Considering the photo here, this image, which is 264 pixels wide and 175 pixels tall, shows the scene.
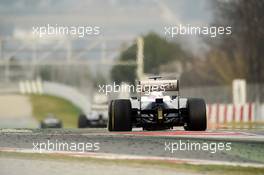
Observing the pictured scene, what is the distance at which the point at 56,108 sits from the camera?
9356cm

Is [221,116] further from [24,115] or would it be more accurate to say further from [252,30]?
[24,115]

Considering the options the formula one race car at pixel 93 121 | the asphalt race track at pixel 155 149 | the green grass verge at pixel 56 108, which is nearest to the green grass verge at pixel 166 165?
the asphalt race track at pixel 155 149

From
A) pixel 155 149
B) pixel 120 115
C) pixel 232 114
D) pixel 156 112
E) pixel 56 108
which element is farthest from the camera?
pixel 56 108

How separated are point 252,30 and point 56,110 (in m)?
33.7

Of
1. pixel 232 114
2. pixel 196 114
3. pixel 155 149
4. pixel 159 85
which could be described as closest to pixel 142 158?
pixel 155 149

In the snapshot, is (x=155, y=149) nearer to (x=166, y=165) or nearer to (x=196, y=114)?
(x=166, y=165)

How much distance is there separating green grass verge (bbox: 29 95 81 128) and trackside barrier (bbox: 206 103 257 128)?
1338 inches

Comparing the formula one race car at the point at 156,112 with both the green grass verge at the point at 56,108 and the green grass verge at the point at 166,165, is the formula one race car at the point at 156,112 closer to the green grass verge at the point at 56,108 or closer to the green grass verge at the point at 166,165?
the green grass verge at the point at 166,165

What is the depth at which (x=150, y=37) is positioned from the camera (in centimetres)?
9019

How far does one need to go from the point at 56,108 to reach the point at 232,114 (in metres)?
51.8

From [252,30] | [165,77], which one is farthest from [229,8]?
[165,77]

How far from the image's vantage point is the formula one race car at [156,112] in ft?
69.7

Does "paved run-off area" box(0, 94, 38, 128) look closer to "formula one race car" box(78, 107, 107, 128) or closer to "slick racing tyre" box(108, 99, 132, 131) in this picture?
"formula one race car" box(78, 107, 107, 128)

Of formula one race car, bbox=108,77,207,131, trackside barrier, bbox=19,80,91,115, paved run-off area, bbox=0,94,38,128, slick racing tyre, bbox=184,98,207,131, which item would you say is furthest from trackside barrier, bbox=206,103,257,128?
paved run-off area, bbox=0,94,38,128
